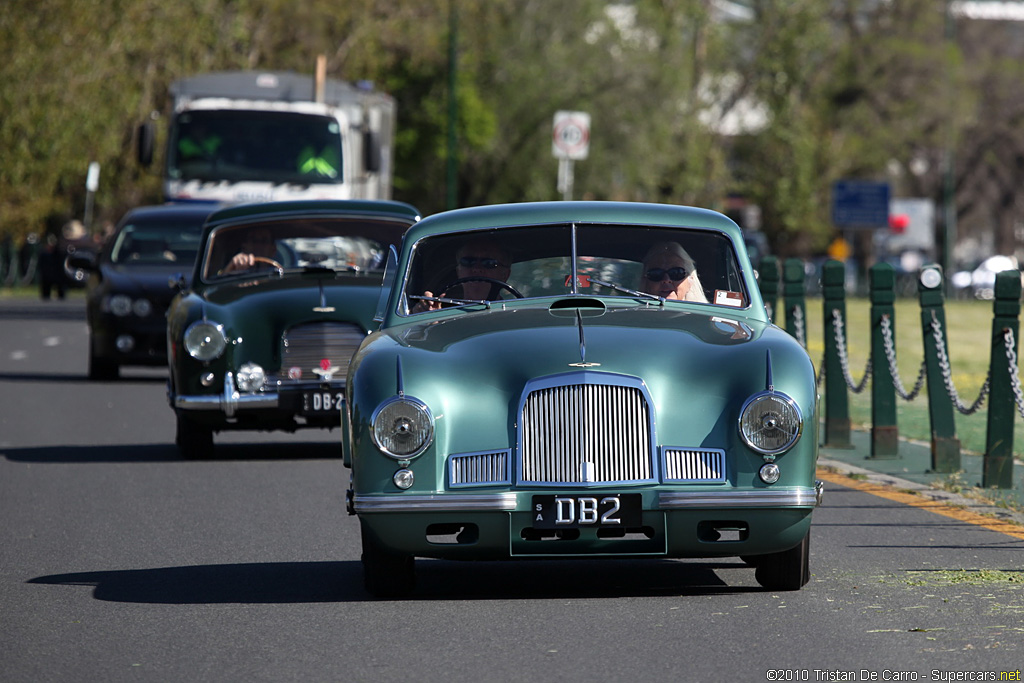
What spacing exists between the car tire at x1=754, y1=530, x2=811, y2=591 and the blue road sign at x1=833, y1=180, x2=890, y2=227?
3830cm

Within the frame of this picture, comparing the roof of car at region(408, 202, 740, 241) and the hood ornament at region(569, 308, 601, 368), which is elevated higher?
the roof of car at region(408, 202, 740, 241)

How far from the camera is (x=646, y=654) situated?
6.32m

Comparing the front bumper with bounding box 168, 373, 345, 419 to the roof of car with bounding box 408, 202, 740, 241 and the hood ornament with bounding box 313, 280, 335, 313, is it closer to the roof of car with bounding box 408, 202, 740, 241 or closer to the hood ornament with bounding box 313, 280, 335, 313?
the hood ornament with bounding box 313, 280, 335, 313

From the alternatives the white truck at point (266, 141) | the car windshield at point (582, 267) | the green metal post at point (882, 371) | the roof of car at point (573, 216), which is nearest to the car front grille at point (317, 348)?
the green metal post at point (882, 371)

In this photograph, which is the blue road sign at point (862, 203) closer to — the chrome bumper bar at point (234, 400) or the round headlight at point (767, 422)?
the chrome bumper bar at point (234, 400)

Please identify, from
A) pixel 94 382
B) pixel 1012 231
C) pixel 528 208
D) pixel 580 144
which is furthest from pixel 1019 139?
pixel 528 208

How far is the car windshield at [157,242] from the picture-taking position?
20.7m

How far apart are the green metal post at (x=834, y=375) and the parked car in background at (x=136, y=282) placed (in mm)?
7482

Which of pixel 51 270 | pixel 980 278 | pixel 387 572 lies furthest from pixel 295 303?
pixel 980 278

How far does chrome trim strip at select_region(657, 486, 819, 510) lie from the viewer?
688cm

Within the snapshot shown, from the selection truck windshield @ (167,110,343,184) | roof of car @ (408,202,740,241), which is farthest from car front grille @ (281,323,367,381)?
truck windshield @ (167,110,343,184)

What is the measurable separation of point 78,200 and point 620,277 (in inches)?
2133

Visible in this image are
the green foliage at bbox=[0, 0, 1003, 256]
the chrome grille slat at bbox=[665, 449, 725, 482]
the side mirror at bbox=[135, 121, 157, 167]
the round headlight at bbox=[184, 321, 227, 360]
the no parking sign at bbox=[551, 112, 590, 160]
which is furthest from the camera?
the green foliage at bbox=[0, 0, 1003, 256]

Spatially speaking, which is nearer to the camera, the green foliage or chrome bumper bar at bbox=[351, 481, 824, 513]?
chrome bumper bar at bbox=[351, 481, 824, 513]
